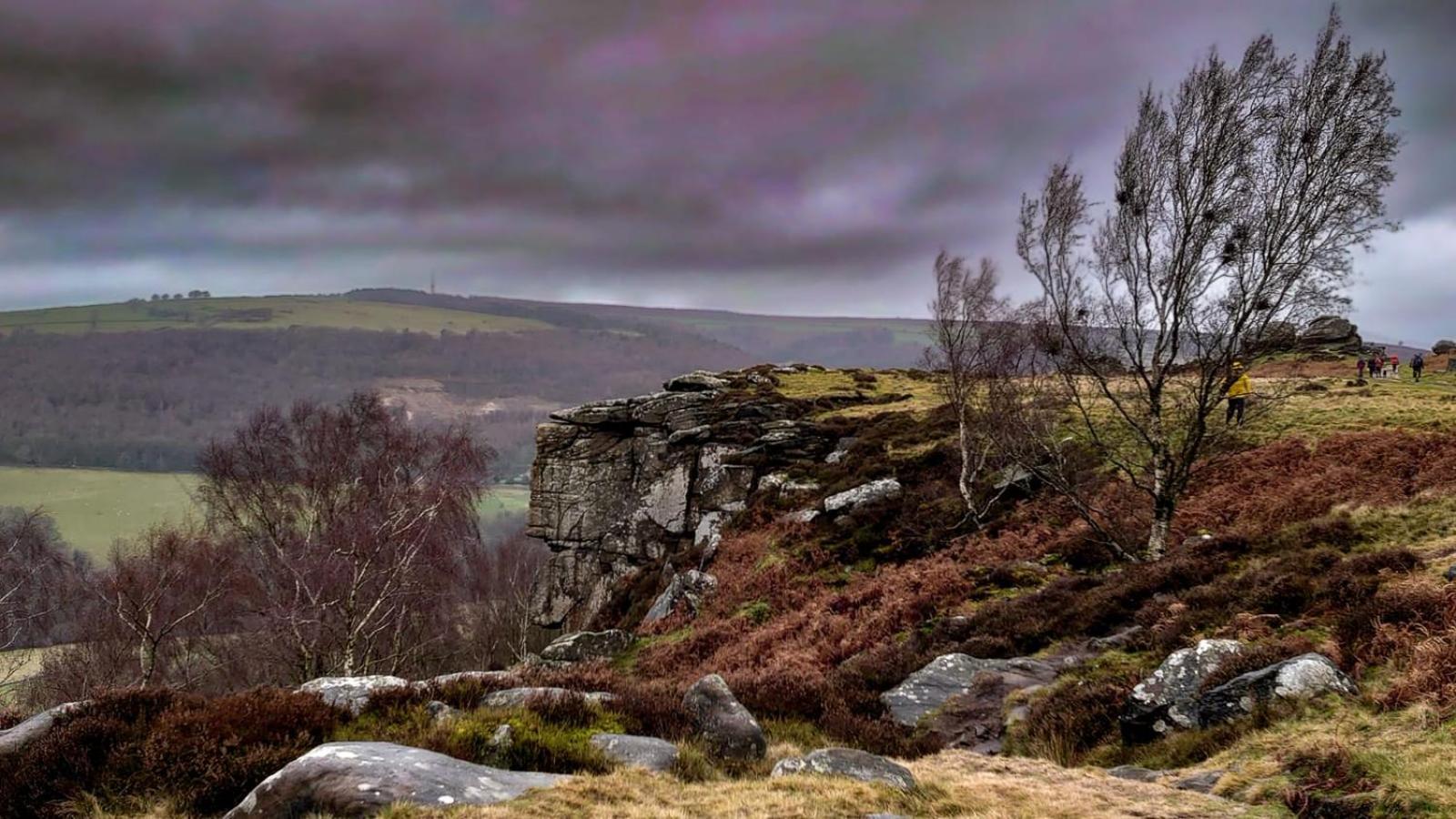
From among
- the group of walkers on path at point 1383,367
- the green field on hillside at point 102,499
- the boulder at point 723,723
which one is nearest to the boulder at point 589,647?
the boulder at point 723,723

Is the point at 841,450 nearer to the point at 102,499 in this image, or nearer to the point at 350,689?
the point at 350,689

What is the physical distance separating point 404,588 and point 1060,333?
29012 millimetres

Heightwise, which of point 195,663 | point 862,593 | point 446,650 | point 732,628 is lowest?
point 446,650

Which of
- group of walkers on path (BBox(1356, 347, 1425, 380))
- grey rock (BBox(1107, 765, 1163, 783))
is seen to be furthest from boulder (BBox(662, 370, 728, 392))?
group of walkers on path (BBox(1356, 347, 1425, 380))

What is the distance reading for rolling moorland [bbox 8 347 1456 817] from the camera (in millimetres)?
7215

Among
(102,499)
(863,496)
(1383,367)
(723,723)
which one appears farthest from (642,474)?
(102,499)

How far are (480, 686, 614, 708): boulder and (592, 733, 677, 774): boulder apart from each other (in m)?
1.19

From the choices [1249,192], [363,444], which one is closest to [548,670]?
[1249,192]

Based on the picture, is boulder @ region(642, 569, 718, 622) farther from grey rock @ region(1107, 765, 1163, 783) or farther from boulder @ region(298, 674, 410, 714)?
grey rock @ region(1107, 765, 1163, 783)

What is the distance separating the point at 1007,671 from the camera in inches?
534

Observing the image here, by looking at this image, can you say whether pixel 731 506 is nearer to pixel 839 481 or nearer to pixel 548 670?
pixel 839 481

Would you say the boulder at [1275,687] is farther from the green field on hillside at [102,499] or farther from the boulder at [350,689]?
the green field on hillside at [102,499]

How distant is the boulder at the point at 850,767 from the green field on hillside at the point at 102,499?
131m

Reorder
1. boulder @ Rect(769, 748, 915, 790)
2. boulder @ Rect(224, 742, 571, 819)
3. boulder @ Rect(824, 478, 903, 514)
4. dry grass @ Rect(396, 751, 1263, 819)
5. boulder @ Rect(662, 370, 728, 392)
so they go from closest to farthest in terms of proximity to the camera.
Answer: boulder @ Rect(224, 742, 571, 819)
dry grass @ Rect(396, 751, 1263, 819)
boulder @ Rect(769, 748, 915, 790)
boulder @ Rect(824, 478, 903, 514)
boulder @ Rect(662, 370, 728, 392)
